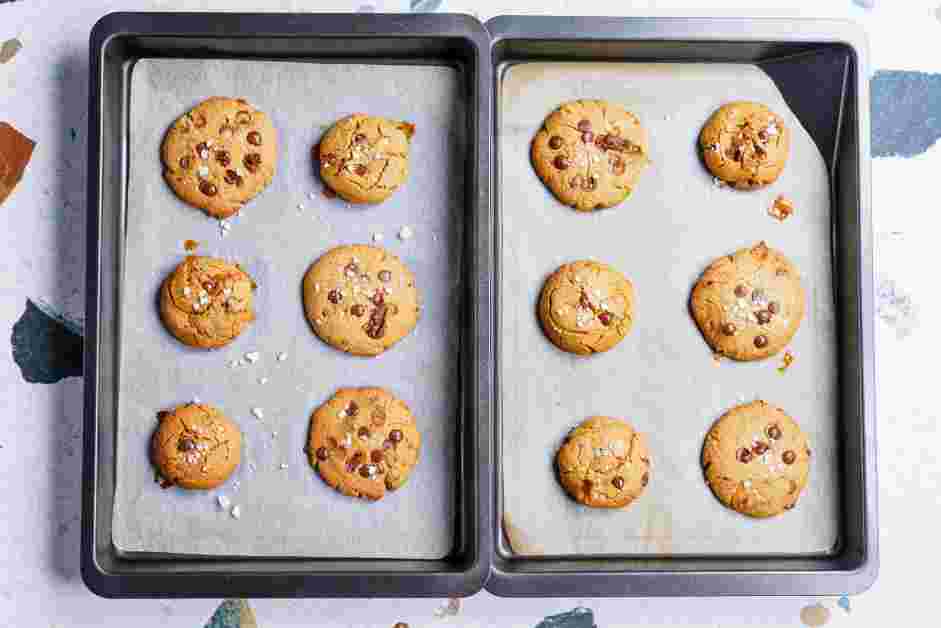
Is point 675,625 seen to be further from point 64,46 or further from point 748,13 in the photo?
point 64,46

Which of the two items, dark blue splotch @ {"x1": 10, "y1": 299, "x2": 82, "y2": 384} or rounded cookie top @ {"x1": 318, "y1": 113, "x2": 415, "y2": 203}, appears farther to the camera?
dark blue splotch @ {"x1": 10, "y1": 299, "x2": 82, "y2": 384}

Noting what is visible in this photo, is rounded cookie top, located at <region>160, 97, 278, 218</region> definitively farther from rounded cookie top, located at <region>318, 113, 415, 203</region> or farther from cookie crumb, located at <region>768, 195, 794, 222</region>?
cookie crumb, located at <region>768, 195, 794, 222</region>

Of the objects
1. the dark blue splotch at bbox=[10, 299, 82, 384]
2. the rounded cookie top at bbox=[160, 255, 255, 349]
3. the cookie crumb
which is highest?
the cookie crumb

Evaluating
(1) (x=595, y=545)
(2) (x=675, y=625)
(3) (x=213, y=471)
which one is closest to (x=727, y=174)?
(1) (x=595, y=545)

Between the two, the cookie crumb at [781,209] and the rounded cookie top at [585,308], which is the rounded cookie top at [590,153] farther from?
the cookie crumb at [781,209]

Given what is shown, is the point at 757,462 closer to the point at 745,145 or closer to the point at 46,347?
the point at 745,145

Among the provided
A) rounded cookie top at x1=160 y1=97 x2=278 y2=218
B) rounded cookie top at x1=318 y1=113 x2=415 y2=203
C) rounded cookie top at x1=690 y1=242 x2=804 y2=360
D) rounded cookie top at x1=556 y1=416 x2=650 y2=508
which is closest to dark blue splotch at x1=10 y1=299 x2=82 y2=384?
rounded cookie top at x1=160 y1=97 x2=278 y2=218

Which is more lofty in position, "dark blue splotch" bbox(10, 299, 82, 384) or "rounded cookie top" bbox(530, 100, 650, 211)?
"rounded cookie top" bbox(530, 100, 650, 211)
